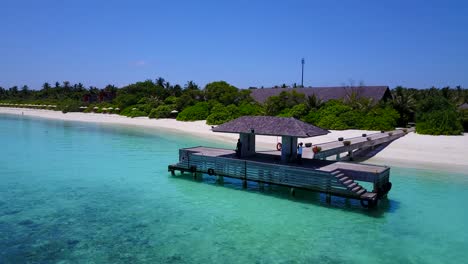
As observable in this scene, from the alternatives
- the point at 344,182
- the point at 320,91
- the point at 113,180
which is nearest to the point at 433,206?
the point at 344,182

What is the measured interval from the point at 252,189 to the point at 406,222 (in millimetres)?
7595

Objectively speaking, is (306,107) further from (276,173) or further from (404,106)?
(276,173)

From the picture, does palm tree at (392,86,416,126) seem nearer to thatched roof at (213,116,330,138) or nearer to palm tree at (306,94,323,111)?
palm tree at (306,94,323,111)

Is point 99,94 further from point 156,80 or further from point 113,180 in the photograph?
point 113,180

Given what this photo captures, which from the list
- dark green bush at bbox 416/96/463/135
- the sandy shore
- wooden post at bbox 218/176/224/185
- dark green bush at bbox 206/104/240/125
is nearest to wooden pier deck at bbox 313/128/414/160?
the sandy shore

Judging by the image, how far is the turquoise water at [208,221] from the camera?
11.7 meters

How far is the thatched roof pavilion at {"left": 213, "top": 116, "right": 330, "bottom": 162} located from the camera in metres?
18.6

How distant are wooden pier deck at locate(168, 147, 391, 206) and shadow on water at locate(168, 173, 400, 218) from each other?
465 millimetres

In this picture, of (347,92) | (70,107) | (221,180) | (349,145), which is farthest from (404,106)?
(70,107)

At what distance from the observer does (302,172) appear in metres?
17.3

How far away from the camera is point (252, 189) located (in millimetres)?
19891

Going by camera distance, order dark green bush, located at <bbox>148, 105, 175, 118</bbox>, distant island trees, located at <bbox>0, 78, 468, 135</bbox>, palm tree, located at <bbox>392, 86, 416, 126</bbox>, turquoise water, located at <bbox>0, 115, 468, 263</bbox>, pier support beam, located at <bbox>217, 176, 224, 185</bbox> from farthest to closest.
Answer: dark green bush, located at <bbox>148, 105, 175, 118</bbox>
palm tree, located at <bbox>392, 86, 416, 126</bbox>
distant island trees, located at <bbox>0, 78, 468, 135</bbox>
pier support beam, located at <bbox>217, 176, 224, 185</bbox>
turquoise water, located at <bbox>0, 115, 468, 263</bbox>

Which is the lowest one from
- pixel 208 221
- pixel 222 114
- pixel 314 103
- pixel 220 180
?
pixel 208 221

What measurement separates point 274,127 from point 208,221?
6526 millimetres
